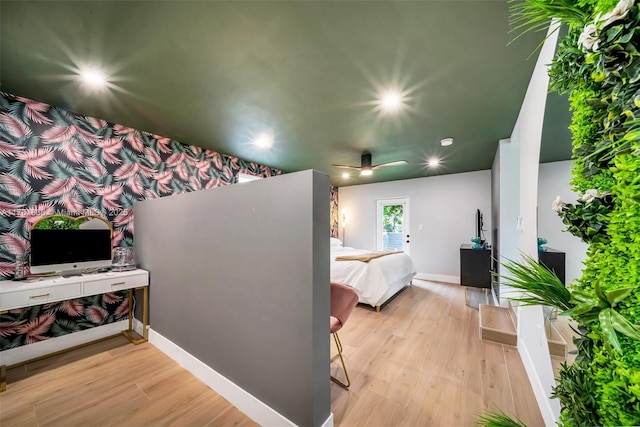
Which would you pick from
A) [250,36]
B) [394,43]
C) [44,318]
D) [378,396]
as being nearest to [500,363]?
[378,396]

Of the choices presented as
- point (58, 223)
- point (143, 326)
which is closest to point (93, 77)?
point (58, 223)

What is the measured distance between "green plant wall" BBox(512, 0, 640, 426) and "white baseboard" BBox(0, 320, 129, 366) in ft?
12.7

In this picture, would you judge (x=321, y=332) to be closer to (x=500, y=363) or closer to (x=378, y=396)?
(x=378, y=396)

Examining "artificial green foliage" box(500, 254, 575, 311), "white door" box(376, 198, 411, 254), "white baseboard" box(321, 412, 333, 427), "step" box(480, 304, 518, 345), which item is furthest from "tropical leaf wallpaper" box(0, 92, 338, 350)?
"white door" box(376, 198, 411, 254)

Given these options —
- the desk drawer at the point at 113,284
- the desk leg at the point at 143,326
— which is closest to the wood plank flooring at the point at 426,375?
the desk leg at the point at 143,326

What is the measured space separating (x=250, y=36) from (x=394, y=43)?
0.94m

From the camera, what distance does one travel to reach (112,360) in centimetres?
228

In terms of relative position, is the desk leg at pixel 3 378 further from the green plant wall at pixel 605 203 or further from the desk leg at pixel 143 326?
the green plant wall at pixel 605 203

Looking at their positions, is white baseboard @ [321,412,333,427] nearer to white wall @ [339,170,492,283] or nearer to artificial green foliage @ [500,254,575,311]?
artificial green foliage @ [500,254,575,311]

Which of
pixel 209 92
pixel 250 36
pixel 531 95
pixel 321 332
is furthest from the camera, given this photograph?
pixel 209 92

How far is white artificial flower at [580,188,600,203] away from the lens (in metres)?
0.60

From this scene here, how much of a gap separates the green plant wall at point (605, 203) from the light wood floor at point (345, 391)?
4.52 feet

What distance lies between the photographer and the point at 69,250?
248 cm

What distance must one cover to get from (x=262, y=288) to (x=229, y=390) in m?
0.90
